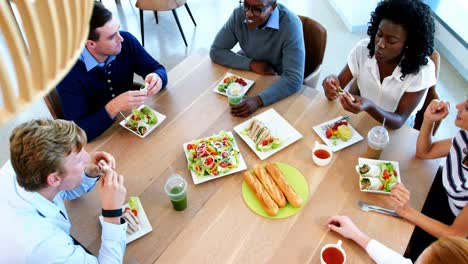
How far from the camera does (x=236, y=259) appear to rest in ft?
4.21

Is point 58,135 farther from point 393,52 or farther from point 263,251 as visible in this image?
point 393,52

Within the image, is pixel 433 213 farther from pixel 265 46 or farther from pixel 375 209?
pixel 265 46

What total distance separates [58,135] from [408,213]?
1380 mm

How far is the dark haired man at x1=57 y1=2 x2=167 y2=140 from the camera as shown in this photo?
1.75 m

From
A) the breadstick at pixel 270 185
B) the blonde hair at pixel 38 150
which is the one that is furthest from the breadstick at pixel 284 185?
the blonde hair at pixel 38 150

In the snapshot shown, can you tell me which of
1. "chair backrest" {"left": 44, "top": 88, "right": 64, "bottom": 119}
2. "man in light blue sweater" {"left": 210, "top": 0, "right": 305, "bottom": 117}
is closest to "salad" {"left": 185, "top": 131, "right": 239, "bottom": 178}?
"man in light blue sweater" {"left": 210, "top": 0, "right": 305, "bottom": 117}

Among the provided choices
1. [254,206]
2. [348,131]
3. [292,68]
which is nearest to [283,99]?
[292,68]

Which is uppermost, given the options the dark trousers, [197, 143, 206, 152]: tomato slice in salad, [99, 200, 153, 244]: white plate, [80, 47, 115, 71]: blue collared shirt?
[80, 47, 115, 71]: blue collared shirt

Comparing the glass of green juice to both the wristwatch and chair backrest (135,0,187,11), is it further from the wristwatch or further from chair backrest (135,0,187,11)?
chair backrest (135,0,187,11)

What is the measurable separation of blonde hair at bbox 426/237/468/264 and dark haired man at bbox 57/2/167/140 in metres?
1.43

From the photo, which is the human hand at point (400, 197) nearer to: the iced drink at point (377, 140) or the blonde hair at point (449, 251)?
the iced drink at point (377, 140)

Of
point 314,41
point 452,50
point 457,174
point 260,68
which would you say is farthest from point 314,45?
point 452,50

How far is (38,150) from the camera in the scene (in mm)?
1169

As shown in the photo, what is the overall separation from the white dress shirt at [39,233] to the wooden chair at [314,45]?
1533mm
